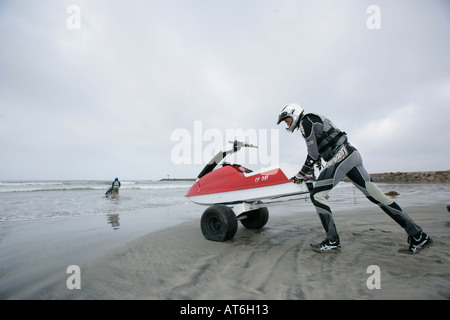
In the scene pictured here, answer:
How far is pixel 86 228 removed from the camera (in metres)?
5.01

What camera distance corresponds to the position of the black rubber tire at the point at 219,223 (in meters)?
3.39

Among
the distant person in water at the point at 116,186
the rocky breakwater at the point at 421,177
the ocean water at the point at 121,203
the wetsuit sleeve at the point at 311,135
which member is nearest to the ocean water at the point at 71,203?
the ocean water at the point at 121,203

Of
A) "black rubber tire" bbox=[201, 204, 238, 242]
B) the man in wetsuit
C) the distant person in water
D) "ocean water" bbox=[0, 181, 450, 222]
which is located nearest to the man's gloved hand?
the man in wetsuit

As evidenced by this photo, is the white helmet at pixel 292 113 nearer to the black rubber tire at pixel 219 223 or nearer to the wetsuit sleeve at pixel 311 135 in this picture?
the wetsuit sleeve at pixel 311 135

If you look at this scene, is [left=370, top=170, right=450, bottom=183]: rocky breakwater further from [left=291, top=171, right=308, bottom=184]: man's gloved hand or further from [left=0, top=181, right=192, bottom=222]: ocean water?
[left=291, top=171, right=308, bottom=184]: man's gloved hand

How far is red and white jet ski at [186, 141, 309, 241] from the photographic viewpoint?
10.6 ft

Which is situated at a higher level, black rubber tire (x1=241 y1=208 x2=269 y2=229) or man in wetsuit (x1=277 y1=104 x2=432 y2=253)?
man in wetsuit (x1=277 y1=104 x2=432 y2=253)

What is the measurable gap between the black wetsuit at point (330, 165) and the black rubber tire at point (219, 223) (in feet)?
4.25

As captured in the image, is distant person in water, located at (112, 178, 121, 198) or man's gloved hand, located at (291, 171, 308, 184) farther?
distant person in water, located at (112, 178, 121, 198)

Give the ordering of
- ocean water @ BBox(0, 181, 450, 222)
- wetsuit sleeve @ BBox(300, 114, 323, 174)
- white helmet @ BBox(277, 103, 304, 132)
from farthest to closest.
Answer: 1. ocean water @ BBox(0, 181, 450, 222)
2. white helmet @ BBox(277, 103, 304, 132)
3. wetsuit sleeve @ BBox(300, 114, 323, 174)

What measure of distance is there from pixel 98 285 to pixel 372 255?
10.3 ft

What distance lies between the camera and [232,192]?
3.67m

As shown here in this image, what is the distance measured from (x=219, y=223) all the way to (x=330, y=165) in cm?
196

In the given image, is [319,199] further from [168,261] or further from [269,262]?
[168,261]
